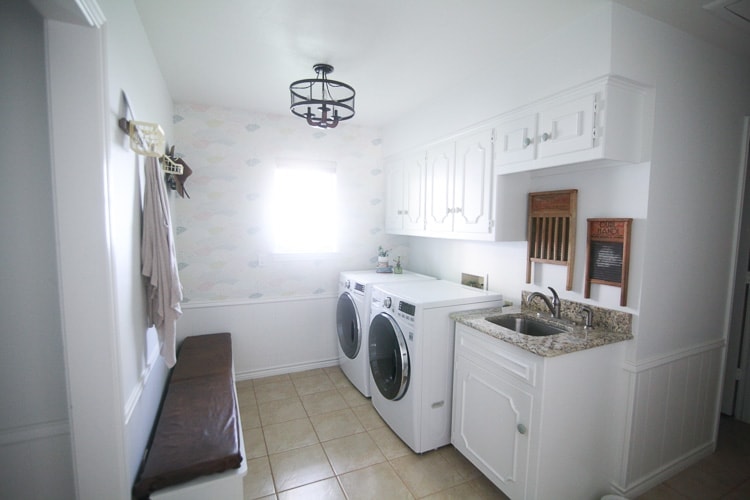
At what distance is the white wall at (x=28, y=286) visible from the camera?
1061mm

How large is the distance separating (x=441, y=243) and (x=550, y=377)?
1.73m

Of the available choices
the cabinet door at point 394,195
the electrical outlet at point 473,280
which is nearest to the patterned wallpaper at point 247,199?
the cabinet door at point 394,195

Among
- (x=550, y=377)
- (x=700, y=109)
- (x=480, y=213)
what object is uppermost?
(x=700, y=109)

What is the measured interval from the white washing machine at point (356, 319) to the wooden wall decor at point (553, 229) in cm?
104

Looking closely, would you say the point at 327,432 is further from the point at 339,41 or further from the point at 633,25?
the point at 633,25

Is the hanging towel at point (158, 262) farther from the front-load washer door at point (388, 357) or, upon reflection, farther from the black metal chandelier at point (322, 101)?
the front-load washer door at point (388, 357)

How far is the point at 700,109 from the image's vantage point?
1807 mm

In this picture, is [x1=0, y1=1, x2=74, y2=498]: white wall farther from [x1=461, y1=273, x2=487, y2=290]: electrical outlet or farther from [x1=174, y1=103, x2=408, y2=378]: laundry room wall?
[x1=461, y1=273, x2=487, y2=290]: electrical outlet

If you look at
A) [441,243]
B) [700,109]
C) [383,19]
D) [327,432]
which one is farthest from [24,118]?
[700,109]

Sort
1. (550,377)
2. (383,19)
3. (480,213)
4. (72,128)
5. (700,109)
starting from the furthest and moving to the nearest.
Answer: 1. (480,213)
2. (700,109)
3. (383,19)
4. (550,377)
5. (72,128)

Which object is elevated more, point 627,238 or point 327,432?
point 627,238

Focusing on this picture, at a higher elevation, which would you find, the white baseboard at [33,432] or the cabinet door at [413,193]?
the cabinet door at [413,193]

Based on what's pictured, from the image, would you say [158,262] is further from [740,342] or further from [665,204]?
[740,342]

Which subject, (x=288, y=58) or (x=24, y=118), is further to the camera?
(x=288, y=58)
